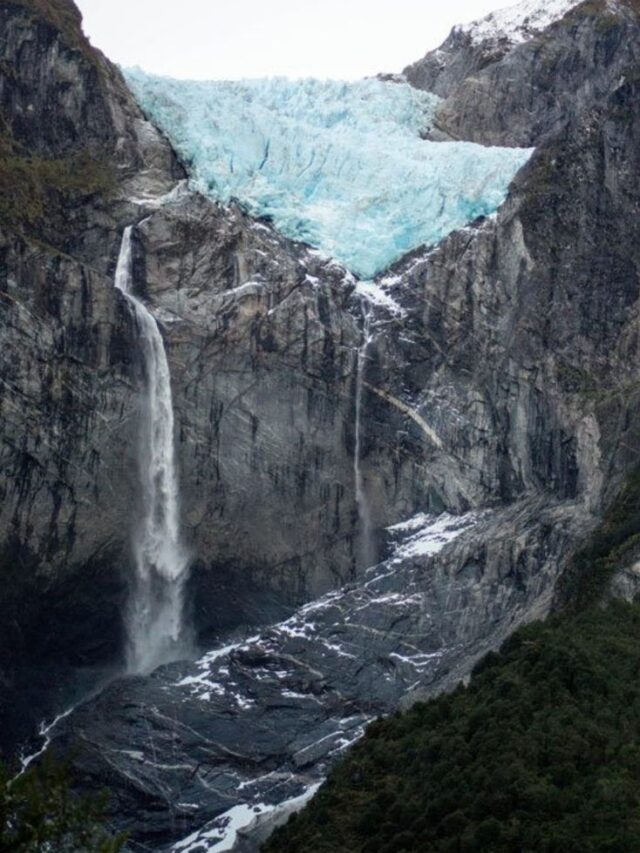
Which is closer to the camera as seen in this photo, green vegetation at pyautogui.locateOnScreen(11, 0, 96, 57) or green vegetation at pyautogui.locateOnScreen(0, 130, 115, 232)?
green vegetation at pyautogui.locateOnScreen(0, 130, 115, 232)

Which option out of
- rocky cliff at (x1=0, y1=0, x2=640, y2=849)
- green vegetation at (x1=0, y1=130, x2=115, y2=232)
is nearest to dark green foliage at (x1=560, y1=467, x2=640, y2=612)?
rocky cliff at (x1=0, y1=0, x2=640, y2=849)

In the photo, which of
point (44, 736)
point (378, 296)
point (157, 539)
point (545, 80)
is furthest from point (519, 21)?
point (44, 736)

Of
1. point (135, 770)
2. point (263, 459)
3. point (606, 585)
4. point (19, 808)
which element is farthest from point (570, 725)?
point (263, 459)

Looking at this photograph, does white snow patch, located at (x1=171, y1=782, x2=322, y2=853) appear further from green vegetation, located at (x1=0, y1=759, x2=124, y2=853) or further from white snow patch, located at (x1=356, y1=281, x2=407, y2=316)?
green vegetation, located at (x1=0, y1=759, x2=124, y2=853)

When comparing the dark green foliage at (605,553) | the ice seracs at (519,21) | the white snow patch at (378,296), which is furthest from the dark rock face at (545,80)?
the dark green foliage at (605,553)

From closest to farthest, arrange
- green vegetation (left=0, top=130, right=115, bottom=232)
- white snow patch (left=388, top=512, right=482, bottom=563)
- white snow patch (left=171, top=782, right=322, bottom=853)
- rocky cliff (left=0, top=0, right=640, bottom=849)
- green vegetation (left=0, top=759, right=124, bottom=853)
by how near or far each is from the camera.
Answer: green vegetation (left=0, top=759, right=124, bottom=853), white snow patch (left=171, top=782, right=322, bottom=853), rocky cliff (left=0, top=0, right=640, bottom=849), white snow patch (left=388, top=512, right=482, bottom=563), green vegetation (left=0, top=130, right=115, bottom=232)

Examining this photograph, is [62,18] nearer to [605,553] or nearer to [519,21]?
[519,21]

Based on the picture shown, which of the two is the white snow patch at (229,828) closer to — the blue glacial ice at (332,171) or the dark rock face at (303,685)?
the dark rock face at (303,685)

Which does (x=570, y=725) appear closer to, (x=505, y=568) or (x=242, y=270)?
(x=505, y=568)
